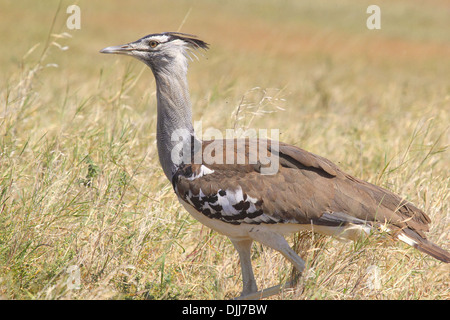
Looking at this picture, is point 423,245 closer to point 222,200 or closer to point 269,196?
point 269,196

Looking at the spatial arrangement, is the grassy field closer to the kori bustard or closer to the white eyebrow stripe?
the kori bustard

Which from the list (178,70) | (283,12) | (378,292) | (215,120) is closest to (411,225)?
(378,292)

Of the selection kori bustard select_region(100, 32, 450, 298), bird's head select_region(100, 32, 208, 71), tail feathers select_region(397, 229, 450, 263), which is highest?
bird's head select_region(100, 32, 208, 71)

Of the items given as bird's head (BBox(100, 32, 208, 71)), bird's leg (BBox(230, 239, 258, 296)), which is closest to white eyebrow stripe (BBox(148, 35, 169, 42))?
bird's head (BBox(100, 32, 208, 71))

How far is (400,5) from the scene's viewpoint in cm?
3244

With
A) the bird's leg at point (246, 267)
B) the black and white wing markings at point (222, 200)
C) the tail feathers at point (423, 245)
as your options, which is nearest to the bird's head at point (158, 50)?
the black and white wing markings at point (222, 200)

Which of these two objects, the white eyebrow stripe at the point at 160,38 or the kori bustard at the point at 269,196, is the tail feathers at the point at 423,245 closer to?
the kori bustard at the point at 269,196

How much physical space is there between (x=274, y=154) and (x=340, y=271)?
75 cm

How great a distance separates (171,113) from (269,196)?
78cm

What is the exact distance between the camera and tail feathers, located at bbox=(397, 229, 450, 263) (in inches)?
120

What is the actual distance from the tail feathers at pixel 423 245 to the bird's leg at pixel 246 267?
83 cm
